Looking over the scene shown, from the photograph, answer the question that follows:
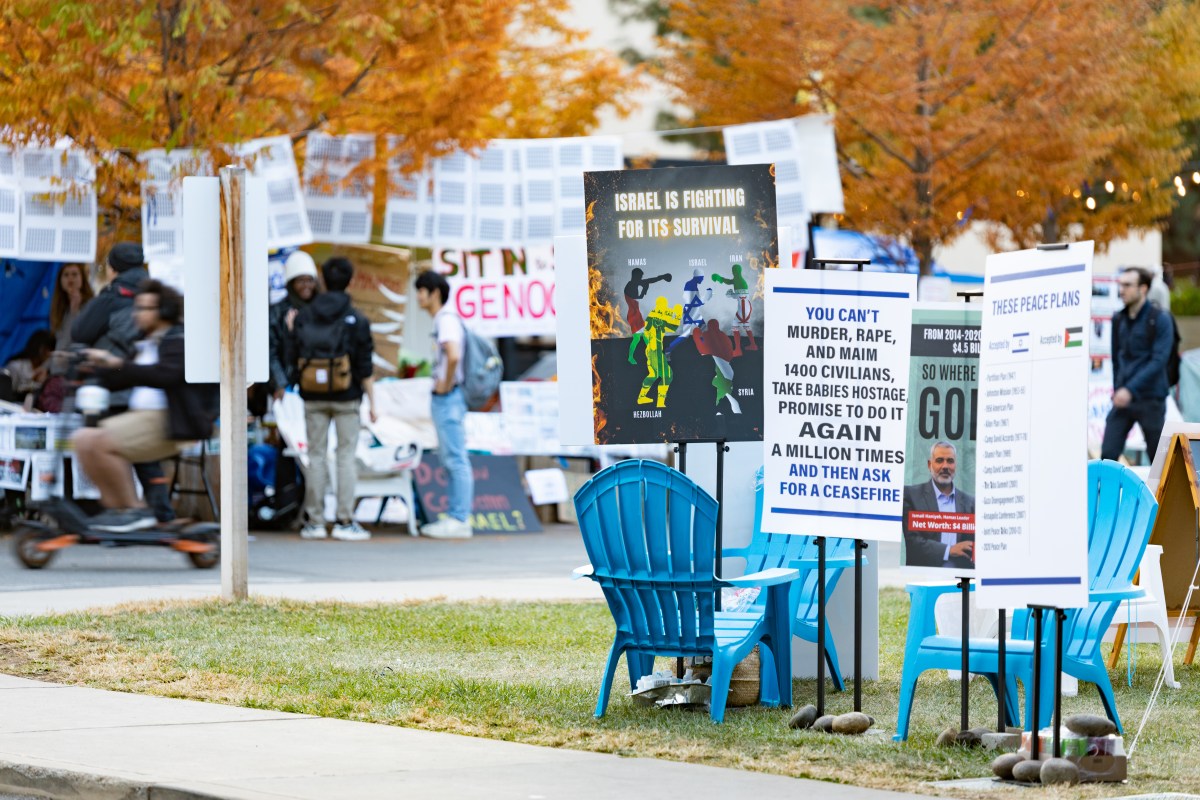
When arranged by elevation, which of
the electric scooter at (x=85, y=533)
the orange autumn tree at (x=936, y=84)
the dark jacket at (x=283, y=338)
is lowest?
the electric scooter at (x=85, y=533)

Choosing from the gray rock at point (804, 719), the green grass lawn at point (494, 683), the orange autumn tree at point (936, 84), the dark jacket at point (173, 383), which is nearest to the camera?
the green grass lawn at point (494, 683)

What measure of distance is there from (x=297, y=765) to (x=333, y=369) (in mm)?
9835

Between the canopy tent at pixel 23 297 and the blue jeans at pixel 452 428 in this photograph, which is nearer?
the blue jeans at pixel 452 428

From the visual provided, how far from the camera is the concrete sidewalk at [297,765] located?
20.3ft

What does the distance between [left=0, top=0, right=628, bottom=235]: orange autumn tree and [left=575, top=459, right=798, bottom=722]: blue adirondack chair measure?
30.3 ft

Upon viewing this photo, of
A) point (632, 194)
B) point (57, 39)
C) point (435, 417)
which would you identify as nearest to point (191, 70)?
point (57, 39)

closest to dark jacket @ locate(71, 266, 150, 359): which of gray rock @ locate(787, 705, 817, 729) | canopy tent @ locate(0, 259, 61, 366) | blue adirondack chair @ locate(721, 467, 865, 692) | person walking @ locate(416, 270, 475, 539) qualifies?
person walking @ locate(416, 270, 475, 539)

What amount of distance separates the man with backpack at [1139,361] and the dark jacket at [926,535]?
9.78 meters

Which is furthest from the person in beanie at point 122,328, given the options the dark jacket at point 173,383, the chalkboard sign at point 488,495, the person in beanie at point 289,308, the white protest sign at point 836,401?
the white protest sign at point 836,401

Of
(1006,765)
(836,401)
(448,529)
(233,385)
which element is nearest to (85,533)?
(233,385)

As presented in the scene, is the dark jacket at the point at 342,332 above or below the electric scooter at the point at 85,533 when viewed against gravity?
above

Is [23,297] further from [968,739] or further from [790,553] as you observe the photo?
[968,739]

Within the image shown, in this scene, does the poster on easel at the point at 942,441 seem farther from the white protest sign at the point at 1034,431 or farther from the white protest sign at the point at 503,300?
the white protest sign at the point at 503,300

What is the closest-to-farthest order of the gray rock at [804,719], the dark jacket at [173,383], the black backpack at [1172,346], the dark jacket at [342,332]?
1. the gray rock at [804,719]
2. the dark jacket at [173,383]
3. the dark jacket at [342,332]
4. the black backpack at [1172,346]
